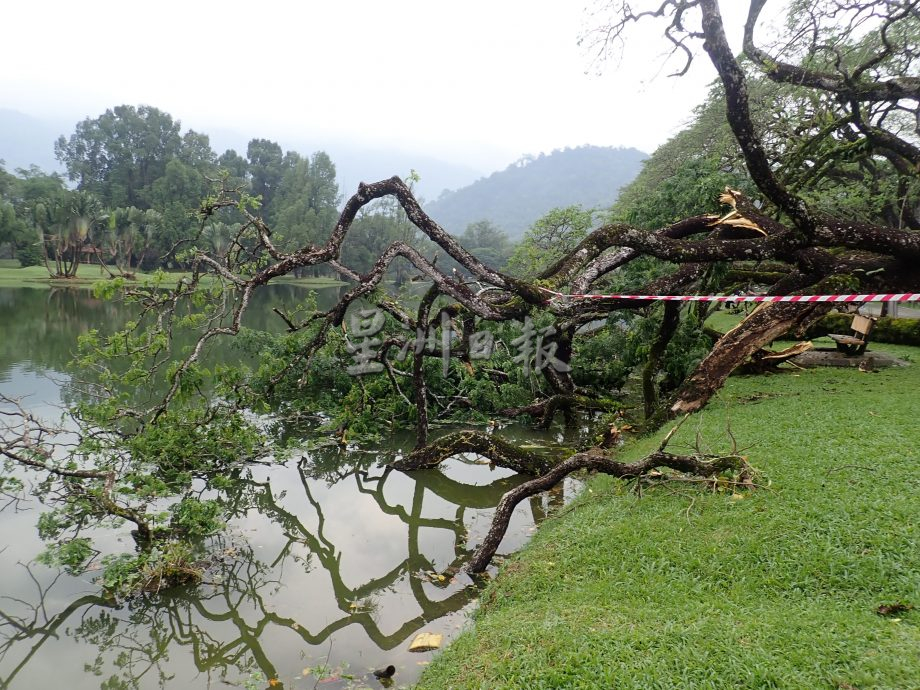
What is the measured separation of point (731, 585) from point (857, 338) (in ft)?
25.3

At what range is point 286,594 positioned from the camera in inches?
215

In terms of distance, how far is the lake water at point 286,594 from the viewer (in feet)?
14.5

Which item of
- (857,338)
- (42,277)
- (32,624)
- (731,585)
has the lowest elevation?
(42,277)

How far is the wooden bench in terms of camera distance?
30.3 ft

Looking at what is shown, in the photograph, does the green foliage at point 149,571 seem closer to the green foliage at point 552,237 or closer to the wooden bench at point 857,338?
the wooden bench at point 857,338

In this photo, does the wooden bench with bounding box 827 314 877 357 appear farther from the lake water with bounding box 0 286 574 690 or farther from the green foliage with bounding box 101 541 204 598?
the green foliage with bounding box 101 541 204 598

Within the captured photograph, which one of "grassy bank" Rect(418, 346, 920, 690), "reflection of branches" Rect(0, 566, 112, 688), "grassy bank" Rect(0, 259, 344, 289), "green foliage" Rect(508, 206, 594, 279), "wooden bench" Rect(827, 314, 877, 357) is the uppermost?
"green foliage" Rect(508, 206, 594, 279)

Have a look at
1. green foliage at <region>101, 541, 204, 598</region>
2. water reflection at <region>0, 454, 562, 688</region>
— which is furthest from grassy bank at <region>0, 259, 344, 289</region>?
green foliage at <region>101, 541, 204, 598</region>

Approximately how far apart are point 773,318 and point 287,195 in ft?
186

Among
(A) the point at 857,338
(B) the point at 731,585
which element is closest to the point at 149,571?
(B) the point at 731,585

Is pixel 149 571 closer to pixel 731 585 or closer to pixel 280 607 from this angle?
pixel 280 607

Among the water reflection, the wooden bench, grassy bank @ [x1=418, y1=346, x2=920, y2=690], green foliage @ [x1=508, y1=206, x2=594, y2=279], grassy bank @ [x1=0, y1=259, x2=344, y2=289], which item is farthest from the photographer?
grassy bank @ [x1=0, y1=259, x2=344, y2=289]

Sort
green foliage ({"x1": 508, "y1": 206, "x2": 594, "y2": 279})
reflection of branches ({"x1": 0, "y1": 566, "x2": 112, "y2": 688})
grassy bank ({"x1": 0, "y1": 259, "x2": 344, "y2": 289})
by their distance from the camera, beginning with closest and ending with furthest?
reflection of branches ({"x1": 0, "y1": 566, "x2": 112, "y2": 688}) < green foliage ({"x1": 508, "y1": 206, "x2": 594, "y2": 279}) < grassy bank ({"x1": 0, "y1": 259, "x2": 344, "y2": 289})

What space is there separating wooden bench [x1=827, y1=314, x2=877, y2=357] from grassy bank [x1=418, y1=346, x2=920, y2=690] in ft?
12.8
